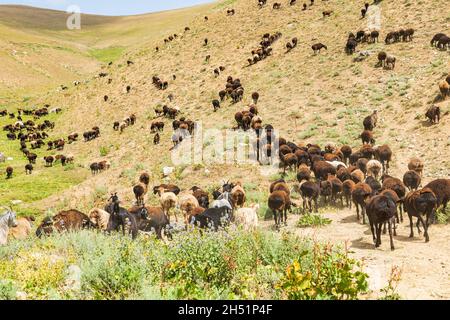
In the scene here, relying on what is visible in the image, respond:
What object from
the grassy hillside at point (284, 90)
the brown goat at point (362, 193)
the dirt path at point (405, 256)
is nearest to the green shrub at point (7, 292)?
the dirt path at point (405, 256)

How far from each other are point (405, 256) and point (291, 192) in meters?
9.58

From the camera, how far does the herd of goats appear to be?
12.6 m

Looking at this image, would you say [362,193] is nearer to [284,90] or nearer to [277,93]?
[277,93]

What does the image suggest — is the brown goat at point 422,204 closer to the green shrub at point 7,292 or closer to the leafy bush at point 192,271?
the leafy bush at point 192,271

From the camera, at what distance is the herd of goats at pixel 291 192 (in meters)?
12.6

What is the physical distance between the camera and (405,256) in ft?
33.2

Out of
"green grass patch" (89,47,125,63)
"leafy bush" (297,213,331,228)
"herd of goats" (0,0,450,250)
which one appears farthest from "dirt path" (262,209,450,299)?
"green grass patch" (89,47,125,63)

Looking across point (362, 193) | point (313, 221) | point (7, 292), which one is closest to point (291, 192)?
point (313, 221)

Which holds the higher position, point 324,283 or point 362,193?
point 362,193

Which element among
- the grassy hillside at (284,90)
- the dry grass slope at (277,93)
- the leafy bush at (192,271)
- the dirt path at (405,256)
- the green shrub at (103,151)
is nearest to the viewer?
the leafy bush at (192,271)

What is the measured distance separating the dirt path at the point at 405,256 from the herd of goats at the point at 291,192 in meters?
0.38

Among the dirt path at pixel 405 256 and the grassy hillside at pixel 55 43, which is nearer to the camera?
the dirt path at pixel 405 256

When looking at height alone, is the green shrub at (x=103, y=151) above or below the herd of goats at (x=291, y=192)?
above
